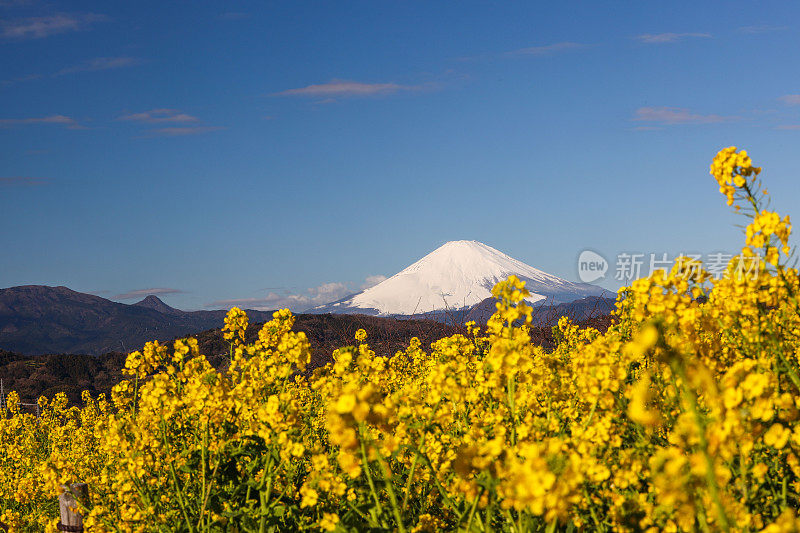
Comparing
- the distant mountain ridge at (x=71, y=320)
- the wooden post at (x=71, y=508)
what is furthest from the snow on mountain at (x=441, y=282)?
the wooden post at (x=71, y=508)

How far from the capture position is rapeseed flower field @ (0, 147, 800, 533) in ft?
6.38

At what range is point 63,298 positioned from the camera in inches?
3890

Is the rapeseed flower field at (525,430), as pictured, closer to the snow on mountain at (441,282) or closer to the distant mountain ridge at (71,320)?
the distant mountain ridge at (71,320)

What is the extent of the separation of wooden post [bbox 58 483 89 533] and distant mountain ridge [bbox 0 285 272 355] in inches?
2570

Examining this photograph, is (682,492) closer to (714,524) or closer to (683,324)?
(714,524)

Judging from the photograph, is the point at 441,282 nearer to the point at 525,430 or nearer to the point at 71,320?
the point at 71,320

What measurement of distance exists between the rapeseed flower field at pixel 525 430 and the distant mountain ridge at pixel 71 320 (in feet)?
219

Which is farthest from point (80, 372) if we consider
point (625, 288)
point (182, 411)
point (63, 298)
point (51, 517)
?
point (63, 298)

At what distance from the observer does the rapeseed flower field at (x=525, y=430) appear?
1943 millimetres

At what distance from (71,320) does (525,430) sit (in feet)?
326

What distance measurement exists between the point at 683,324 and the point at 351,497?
175 centimetres

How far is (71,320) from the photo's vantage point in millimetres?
90125

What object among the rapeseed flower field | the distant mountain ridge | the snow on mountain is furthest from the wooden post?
the snow on mountain

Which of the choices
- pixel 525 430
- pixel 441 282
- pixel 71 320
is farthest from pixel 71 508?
pixel 441 282
